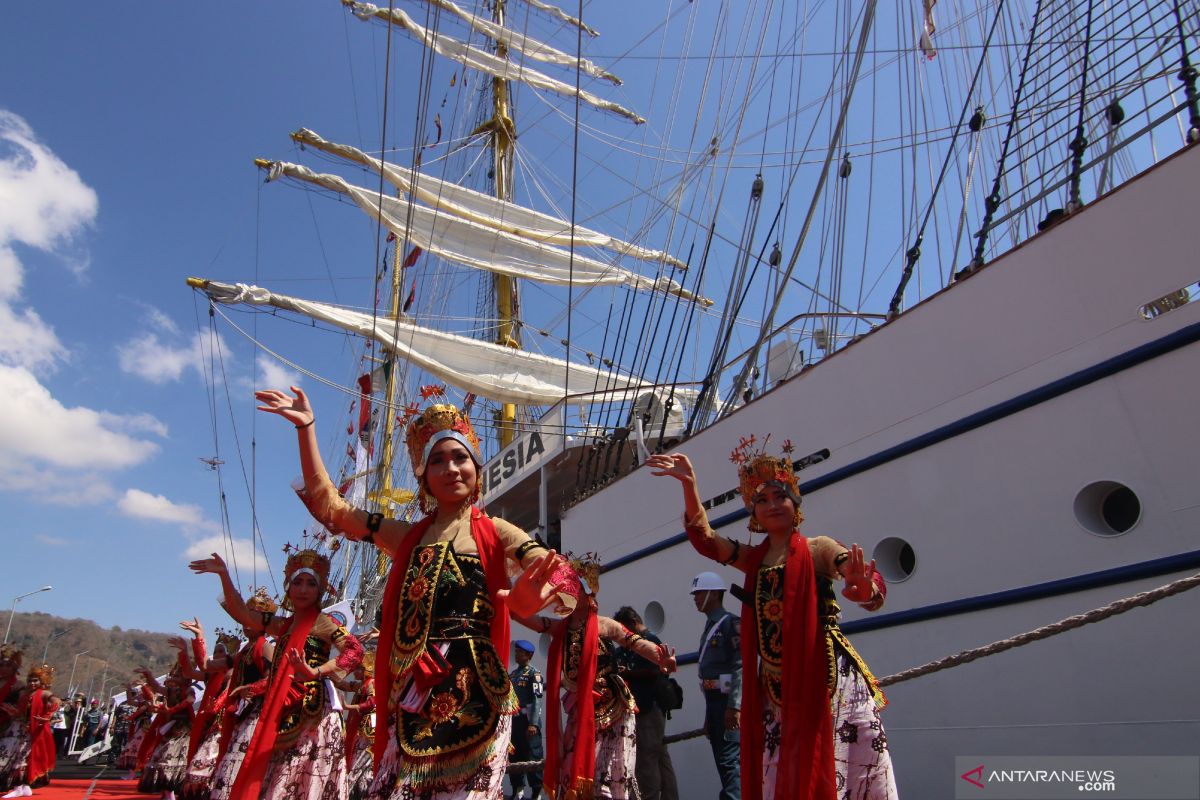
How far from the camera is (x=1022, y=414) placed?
445cm

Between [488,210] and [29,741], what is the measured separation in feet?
58.2

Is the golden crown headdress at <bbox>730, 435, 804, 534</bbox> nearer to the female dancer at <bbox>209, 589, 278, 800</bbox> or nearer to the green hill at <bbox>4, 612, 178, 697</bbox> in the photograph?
the female dancer at <bbox>209, 589, 278, 800</bbox>

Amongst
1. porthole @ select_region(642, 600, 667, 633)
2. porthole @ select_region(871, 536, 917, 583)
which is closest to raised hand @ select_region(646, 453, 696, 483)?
porthole @ select_region(871, 536, 917, 583)

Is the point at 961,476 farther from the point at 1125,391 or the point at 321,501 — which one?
the point at 321,501

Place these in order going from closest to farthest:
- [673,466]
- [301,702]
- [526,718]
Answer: [673,466]
[301,702]
[526,718]

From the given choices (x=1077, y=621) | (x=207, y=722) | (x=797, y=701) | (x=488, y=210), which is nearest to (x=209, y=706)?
(x=207, y=722)

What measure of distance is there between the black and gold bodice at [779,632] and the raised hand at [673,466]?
0.47 metres

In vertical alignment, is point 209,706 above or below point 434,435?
below

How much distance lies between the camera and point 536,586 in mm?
2314

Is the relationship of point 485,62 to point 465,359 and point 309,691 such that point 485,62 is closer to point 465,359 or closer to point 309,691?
point 465,359

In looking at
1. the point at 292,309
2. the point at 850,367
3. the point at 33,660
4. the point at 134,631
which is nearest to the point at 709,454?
the point at 850,367

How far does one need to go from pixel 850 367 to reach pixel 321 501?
165 inches

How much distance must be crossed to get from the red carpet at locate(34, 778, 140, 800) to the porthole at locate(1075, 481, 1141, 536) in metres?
8.13

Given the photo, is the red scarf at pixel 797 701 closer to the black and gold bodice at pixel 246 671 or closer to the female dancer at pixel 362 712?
the female dancer at pixel 362 712
